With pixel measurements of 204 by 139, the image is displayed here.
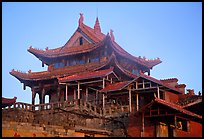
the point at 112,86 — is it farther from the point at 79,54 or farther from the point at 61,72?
the point at 79,54

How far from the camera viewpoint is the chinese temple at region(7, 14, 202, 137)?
835 inches

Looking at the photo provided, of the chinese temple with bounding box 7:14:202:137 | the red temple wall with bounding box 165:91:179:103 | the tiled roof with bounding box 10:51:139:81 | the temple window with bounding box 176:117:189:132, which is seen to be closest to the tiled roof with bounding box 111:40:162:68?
the chinese temple with bounding box 7:14:202:137

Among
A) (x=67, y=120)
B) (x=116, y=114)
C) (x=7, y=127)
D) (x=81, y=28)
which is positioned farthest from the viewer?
(x=81, y=28)

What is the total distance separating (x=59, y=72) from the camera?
3578 centimetres

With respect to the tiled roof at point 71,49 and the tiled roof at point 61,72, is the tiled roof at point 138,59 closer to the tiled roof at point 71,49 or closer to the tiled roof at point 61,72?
the tiled roof at point 71,49

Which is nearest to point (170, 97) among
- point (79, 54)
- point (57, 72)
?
point (79, 54)

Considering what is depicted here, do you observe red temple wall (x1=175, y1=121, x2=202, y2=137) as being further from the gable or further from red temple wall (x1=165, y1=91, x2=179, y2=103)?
the gable

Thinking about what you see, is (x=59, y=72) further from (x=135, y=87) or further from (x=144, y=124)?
(x=144, y=124)

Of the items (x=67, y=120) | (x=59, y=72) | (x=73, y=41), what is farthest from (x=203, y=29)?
(x=73, y=41)

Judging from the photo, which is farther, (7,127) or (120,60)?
(120,60)

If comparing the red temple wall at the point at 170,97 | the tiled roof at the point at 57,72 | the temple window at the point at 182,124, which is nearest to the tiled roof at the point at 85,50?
the tiled roof at the point at 57,72

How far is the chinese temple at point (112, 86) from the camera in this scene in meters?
21.2

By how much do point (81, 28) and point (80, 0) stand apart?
25539 mm

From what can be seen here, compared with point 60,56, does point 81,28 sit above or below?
above
